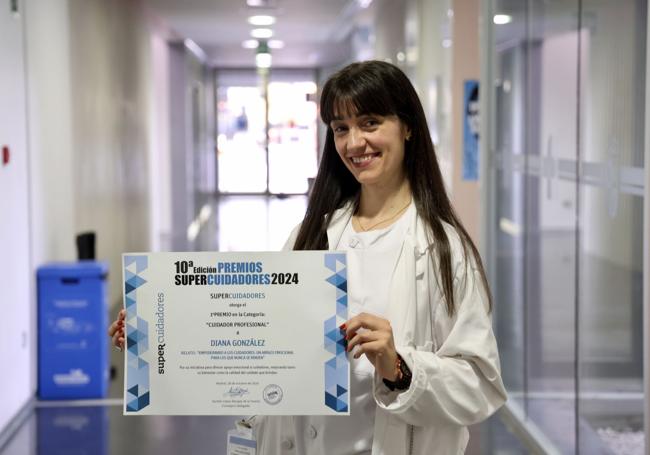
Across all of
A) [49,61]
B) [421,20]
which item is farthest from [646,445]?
[421,20]

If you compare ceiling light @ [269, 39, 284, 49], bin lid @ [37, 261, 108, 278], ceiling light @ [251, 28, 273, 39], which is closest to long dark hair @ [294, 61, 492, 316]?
bin lid @ [37, 261, 108, 278]

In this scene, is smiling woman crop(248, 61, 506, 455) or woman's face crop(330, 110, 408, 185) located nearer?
smiling woman crop(248, 61, 506, 455)

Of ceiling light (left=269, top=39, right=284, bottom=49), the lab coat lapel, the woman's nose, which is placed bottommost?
the lab coat lapel

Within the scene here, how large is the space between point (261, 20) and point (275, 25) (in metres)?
0.79

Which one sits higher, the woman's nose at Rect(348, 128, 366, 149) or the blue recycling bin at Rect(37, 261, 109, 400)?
the woman's nose at Rect(348, 128, 366, 149)

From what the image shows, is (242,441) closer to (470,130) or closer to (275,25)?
(470,130)

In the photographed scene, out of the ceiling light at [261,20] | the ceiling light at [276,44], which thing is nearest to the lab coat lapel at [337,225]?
the ceiling light at [261,20]

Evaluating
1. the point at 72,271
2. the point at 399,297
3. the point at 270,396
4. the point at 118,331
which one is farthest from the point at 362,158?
the point at 72,271

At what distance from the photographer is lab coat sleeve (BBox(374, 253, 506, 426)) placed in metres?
1.98

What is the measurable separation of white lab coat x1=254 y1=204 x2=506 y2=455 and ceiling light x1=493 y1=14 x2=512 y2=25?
4.44 m

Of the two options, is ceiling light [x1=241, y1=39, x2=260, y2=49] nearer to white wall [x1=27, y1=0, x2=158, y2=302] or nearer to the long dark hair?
white wall [x1=27, y1=0, x2=158, y2=302]

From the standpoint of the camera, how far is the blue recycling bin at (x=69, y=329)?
663 cm

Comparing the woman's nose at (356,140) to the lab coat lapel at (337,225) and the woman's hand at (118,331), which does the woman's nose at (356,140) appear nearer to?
the lab coat lapel at (337,225)

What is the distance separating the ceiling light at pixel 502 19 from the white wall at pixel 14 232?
299 cm
